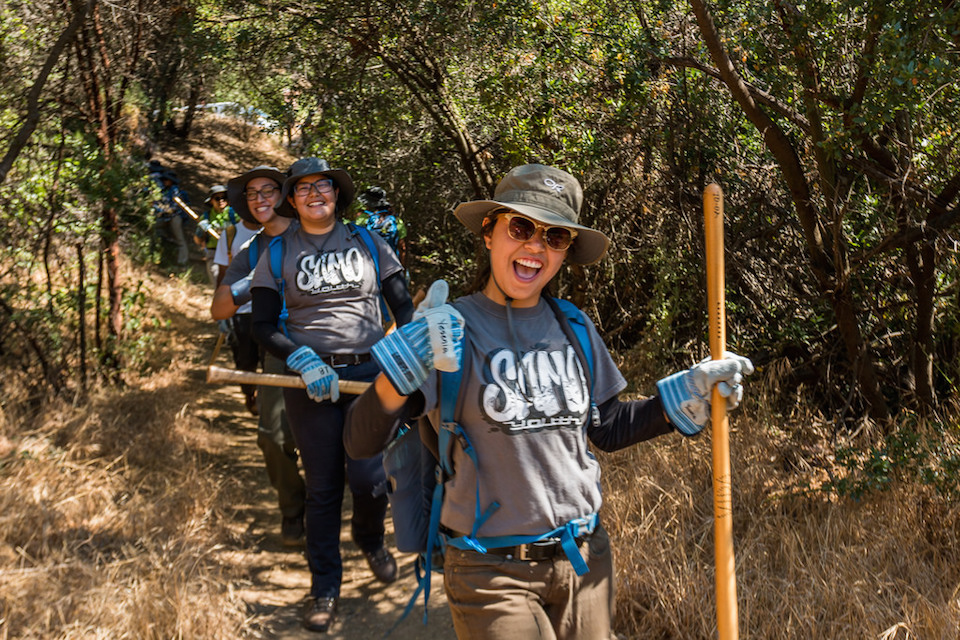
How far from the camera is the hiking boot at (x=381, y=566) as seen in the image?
4.43m

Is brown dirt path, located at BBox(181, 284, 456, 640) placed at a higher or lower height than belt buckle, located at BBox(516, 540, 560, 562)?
lower

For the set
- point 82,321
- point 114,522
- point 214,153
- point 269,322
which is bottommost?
point 114,522

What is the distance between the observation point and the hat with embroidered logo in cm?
227

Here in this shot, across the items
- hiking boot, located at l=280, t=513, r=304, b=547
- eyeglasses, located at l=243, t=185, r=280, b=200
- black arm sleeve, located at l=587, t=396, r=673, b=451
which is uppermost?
eyeglasses, located at l=243, t=185, r=280, b=200

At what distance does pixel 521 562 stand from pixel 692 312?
4.26 metres

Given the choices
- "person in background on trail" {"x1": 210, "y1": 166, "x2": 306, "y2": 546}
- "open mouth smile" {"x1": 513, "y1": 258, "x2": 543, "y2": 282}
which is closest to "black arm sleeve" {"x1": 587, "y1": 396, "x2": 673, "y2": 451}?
"open mouth smile" {"x1": 513, "y1": 258, "x2": 543, "y2": 282}

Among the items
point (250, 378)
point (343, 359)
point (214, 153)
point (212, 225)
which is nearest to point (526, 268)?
point (250, 378)

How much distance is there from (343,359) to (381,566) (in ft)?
3.80

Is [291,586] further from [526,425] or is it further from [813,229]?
[813,229]

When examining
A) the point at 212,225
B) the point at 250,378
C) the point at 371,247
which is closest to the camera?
the point at 250,378

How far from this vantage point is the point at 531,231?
228cm

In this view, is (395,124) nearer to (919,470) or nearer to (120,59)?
(120,59)

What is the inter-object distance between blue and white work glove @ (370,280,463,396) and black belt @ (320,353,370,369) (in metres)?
1.94

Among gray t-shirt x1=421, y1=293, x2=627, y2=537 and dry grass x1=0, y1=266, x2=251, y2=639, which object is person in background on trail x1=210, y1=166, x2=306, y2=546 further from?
gray t-shirt x1=421, y1=293, x2=627, y2=537
